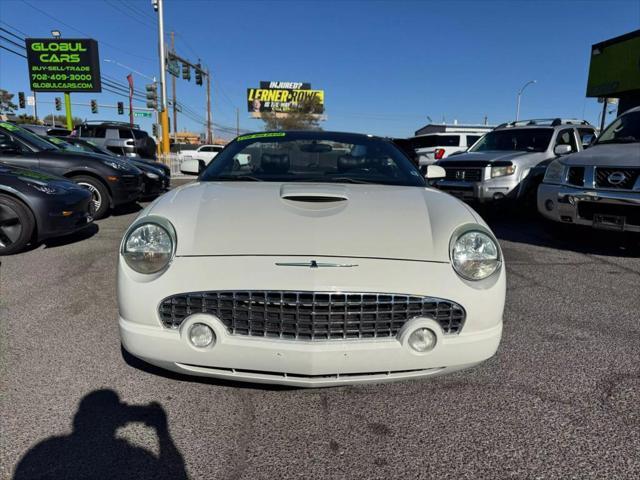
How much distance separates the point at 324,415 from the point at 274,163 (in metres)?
1.81

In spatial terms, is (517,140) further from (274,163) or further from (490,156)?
(274,163)

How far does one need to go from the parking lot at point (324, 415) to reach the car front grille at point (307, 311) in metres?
0.49

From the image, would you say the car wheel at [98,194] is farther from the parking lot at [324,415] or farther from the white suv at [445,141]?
the white suv at [445,141]

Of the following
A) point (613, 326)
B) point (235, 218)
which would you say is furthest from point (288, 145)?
point (613, 326)

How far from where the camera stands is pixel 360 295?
1849mm

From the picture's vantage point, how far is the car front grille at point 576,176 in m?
5.17

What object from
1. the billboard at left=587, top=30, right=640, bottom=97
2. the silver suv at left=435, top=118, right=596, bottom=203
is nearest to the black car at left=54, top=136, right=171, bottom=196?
the silver suv at left=435, top=118, right=596, bottom=203

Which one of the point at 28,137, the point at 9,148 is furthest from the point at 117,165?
the point at 9,148

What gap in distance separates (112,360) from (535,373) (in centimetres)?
251

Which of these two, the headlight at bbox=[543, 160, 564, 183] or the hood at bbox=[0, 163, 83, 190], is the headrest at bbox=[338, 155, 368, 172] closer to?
the headlight at bbox=[543, 160, 564, 183]

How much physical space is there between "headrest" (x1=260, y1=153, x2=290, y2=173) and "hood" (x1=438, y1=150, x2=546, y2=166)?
509 centimetres

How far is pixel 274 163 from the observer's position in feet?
10.5

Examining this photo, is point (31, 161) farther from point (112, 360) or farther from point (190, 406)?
point (190, 406)

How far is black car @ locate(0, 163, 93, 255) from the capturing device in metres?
4.76
